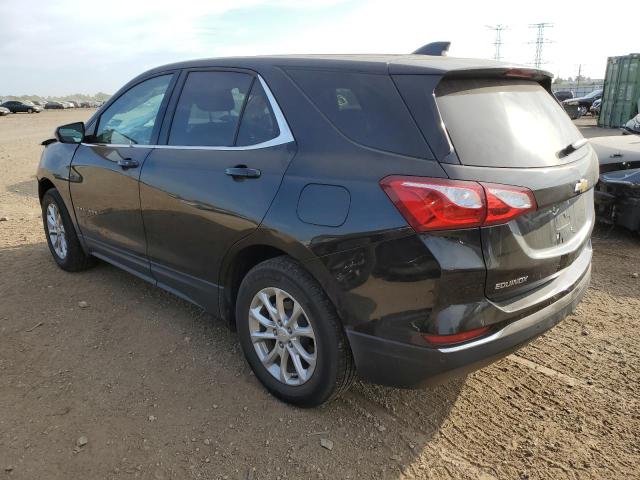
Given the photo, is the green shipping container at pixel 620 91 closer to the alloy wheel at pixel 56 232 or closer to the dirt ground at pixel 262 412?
the dirt ground at pixel 262 412

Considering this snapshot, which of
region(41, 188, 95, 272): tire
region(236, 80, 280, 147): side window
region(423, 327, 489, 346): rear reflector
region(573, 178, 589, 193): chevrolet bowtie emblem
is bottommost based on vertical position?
region(41, 188, 95, 272): tire

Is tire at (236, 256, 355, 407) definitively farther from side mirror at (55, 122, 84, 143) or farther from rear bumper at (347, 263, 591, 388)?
side mirror at (55, 122, 84, 143)

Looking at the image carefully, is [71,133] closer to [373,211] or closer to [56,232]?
[56,232]

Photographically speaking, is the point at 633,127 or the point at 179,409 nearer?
the point at 179,409

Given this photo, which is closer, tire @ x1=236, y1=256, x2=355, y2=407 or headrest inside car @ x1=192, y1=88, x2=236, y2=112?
tire @ x1=236, y1=256, x2=355, y2=407

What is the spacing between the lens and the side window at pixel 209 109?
2965 mm

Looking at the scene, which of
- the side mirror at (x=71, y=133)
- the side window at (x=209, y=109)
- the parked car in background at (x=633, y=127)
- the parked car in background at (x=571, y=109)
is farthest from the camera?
the parked car in background at (x=633, y=127)

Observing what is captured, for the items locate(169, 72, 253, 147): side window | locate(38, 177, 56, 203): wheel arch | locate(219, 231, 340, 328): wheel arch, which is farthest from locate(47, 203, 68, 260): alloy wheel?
locate(219, 231, 340, 328): wheel arch

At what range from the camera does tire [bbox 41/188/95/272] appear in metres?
4.54

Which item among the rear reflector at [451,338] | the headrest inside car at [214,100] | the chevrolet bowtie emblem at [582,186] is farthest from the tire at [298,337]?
the chevrolet bowtie emblem at [582,186]

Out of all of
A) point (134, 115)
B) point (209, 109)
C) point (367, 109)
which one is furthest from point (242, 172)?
point (134, 115)

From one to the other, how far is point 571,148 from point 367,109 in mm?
1106

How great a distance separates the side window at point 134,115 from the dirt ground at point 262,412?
4.29ft

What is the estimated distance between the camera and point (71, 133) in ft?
14.1
